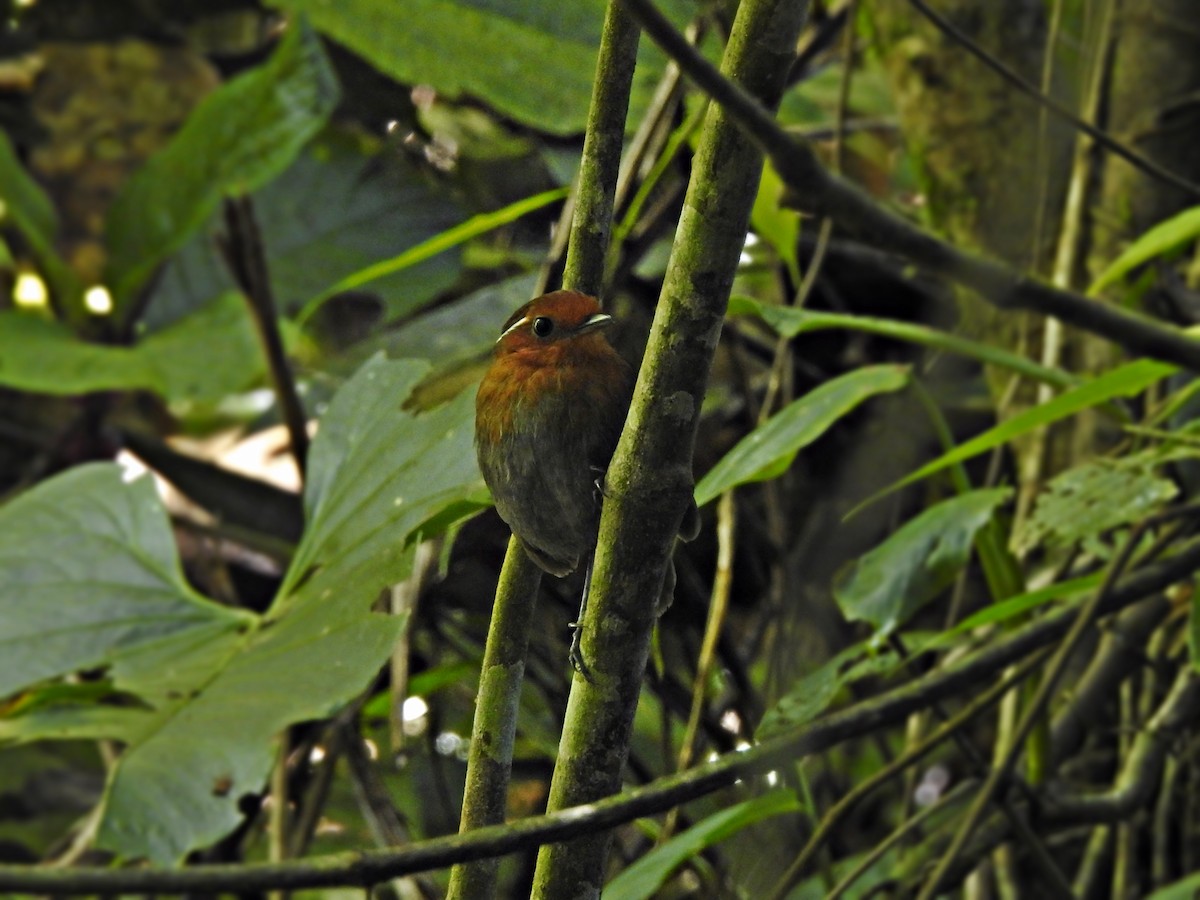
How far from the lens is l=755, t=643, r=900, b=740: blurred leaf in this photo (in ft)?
3.11

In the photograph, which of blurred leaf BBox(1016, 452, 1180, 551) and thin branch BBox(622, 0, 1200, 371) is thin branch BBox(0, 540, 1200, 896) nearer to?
thin branch BBox(622, 0, 1200, 371)

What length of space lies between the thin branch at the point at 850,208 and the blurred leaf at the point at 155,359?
176 cm

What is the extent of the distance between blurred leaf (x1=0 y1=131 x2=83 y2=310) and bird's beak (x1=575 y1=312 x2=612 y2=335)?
2084 millimetres

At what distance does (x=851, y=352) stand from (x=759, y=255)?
451mm

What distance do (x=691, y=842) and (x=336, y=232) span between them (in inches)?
52.5

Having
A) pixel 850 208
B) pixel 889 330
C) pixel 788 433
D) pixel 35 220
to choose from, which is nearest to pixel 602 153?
pixel 850 208

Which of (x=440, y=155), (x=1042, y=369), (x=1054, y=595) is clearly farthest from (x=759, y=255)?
(x=440, y=155)

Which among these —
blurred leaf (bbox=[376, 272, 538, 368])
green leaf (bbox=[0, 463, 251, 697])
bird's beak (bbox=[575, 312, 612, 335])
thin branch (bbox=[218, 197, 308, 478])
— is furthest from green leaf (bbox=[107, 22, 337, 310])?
bird's beak (bbox=[575, 312, 612, 335])

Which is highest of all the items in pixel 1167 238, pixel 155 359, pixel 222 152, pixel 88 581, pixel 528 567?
pixel 222 152

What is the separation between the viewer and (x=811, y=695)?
3.68 ft

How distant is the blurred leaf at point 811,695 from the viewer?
37.3 inches

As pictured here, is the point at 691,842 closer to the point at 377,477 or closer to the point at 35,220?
the point at 377,477

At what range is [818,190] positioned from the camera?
1.45 ft

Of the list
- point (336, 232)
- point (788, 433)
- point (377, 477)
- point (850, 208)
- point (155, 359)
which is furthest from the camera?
point (155, 359)
